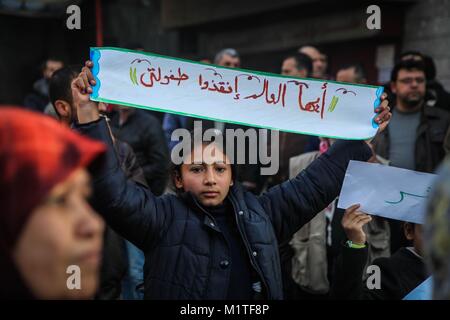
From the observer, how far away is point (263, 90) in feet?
9.11

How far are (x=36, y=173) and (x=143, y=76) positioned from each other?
1.47 meters

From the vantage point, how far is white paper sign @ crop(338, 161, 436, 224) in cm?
256

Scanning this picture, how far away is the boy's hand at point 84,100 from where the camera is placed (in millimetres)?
2250

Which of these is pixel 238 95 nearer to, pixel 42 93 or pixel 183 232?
pixel 183 232

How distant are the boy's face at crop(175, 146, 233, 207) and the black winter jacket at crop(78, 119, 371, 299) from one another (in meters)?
0.04

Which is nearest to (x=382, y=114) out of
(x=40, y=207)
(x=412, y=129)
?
(x=412, y=129)

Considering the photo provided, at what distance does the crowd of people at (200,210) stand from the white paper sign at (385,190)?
0.15 ft

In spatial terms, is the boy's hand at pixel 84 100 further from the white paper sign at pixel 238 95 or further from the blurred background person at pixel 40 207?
the blurred background person at pixel 40 207

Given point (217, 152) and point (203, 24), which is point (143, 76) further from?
point (203, 24)

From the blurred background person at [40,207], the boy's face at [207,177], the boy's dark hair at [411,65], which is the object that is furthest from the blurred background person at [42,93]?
the blurred background person at [40,207]

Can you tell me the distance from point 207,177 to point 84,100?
1.81 ft

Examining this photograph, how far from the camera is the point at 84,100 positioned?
91.2 inches

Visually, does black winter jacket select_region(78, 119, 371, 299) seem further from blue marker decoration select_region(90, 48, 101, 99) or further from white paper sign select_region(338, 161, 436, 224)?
blue marker decoration select_region(90, 48, 101, 99)

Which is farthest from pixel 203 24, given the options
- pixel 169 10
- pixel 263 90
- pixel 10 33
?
pixel 263 90
